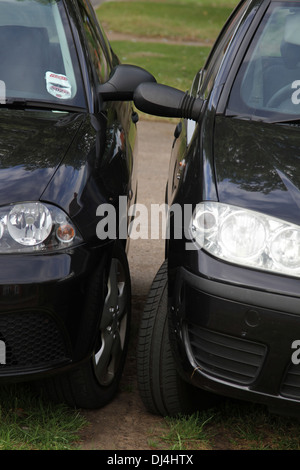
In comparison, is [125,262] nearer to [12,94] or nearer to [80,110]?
[80,110]

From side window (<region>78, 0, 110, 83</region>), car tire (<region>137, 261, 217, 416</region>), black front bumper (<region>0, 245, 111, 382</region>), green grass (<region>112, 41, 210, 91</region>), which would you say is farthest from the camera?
green grass (<region>112, 41, 210, 91</region>)

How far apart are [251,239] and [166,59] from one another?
11402mm

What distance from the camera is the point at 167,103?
11.1 feet

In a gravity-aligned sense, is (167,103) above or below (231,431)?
above

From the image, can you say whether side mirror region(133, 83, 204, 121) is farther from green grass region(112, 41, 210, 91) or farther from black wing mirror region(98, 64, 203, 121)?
green grass region(112, 41, 210, 91)

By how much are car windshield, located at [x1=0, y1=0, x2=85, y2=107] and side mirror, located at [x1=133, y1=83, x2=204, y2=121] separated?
11.9 inches

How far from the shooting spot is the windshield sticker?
3557mm

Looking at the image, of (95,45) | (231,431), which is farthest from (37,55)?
(231,431)

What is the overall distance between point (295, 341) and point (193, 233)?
0.54 meters

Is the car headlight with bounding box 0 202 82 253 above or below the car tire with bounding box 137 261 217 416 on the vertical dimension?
above

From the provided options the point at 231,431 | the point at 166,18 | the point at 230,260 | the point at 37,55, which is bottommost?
the point at 231,431

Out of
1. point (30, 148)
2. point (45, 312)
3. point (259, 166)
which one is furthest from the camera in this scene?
point (30, 148)

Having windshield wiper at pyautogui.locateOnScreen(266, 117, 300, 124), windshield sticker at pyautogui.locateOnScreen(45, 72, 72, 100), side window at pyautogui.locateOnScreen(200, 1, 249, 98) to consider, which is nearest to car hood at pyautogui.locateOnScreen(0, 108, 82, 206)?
windshield sticker at pyautogui.locateOnScreen(45, 72, 72, 100)

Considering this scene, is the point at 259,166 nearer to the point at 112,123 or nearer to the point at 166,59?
the point at 112,123
